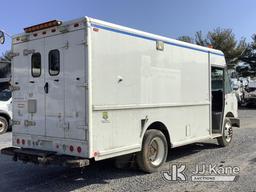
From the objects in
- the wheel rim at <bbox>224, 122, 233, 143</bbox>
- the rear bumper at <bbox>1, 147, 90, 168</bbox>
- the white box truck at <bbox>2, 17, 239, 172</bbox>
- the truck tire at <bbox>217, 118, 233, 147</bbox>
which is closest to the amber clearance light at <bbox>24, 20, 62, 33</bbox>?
the white box truck at <bbox>2, 17, 239, 172</bbox>

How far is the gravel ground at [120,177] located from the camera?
6.53 meters

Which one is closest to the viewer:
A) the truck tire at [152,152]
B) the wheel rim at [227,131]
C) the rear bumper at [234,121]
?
the truck tire at [152,152]

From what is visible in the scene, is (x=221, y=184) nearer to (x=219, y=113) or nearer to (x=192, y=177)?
(x=192, y=177)

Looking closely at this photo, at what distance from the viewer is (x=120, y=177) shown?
7.24 metres

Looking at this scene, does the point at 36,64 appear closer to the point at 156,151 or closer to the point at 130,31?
the point at 130,31

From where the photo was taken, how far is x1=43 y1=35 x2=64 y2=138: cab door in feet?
21.6

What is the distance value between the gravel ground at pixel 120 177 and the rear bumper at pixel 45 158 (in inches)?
20.0

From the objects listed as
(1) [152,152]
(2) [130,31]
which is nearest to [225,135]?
(1) [152,152]

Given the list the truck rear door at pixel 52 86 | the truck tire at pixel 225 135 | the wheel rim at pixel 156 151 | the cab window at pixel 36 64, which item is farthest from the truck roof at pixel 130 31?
the truck tire at pixel 225 135

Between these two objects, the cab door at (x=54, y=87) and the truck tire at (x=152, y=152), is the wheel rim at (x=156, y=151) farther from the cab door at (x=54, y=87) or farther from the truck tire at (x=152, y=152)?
the cab door at (x=54, y=87)

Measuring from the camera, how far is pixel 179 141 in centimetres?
835

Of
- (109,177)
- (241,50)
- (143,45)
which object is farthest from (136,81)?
(241,50)

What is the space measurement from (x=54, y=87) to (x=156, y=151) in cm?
257

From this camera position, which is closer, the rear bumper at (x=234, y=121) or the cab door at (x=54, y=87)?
the cab door at (x=54, y=87)
